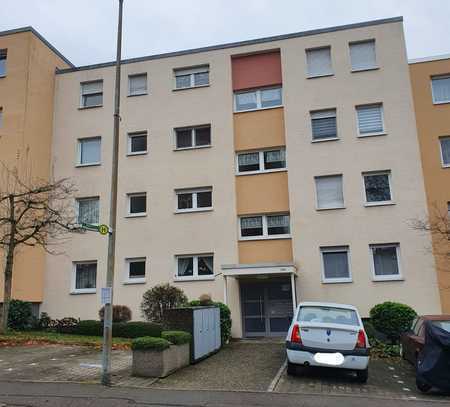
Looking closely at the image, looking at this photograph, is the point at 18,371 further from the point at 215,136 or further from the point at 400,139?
the point at 400,139

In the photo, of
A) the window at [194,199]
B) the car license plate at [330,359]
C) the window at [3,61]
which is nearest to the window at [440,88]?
the window at [194,199]

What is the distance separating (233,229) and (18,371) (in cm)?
1068

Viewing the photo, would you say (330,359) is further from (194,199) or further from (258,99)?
(258,99)

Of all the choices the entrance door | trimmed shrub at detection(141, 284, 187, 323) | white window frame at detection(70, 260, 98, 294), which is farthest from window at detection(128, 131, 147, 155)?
the entrance door

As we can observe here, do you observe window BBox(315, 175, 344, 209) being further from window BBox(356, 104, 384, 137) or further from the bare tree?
the bare tree

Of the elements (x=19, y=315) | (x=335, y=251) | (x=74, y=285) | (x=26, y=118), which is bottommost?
(x=19, y=315)

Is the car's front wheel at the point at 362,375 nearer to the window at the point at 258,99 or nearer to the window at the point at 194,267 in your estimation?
the window at the point at 194,267

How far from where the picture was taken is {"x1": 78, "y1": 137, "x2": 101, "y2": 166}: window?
75.4ft

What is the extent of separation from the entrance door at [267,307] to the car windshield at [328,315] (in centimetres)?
815

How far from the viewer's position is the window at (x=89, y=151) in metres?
23.0

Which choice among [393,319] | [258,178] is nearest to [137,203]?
[258,178]

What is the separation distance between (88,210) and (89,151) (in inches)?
115

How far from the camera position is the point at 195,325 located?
42.2ft

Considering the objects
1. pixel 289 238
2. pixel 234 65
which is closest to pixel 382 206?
pixel 289 238
